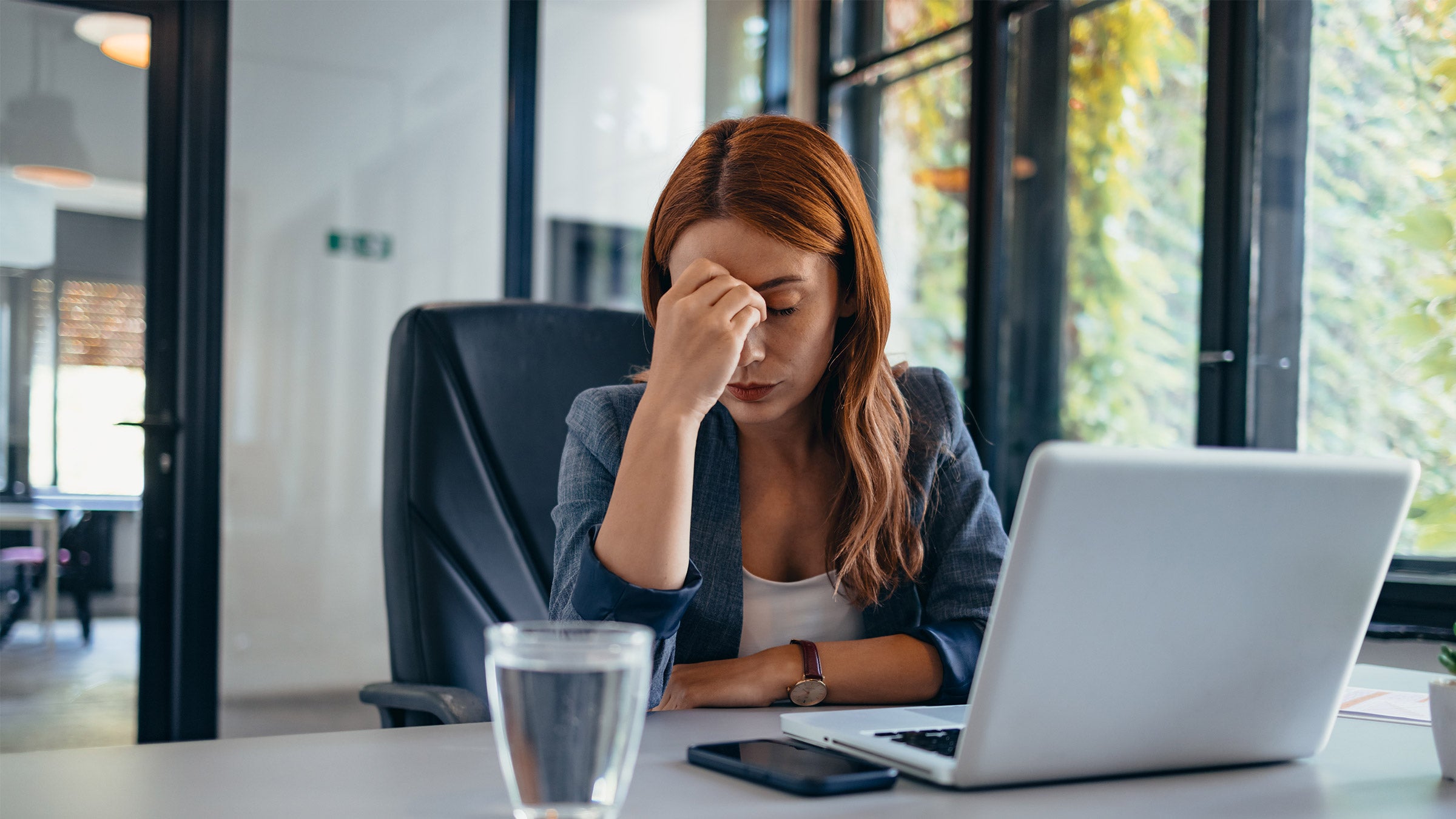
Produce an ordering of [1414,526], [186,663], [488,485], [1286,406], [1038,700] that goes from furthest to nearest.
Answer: [186,663]
[1286,406]
[1414,526]
[488,485]
[1038,700]

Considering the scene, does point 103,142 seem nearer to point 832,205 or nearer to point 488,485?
point 488,485

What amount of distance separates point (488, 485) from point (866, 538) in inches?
17.9

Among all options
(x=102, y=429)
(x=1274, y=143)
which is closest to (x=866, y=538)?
(x=1274, y=143)

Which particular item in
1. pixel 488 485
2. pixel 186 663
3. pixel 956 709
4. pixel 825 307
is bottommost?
pixel 186 663

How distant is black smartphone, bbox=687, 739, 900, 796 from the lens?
64 centimetres

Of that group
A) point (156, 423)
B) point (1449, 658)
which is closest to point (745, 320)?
point (1449, 658)

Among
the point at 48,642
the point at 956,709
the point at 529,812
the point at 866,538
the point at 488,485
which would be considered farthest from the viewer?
the point at 48,642

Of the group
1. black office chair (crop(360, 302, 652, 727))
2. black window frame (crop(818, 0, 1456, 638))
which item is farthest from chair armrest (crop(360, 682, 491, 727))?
black window frame (crop(818, 0, 1456, 638))

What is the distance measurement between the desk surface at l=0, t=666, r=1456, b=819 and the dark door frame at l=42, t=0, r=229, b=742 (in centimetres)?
276

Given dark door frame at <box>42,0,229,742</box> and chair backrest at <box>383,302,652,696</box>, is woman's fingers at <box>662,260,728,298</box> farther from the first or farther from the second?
dark door frame at <box>42,0,229,742</box>

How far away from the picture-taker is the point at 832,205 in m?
1.26

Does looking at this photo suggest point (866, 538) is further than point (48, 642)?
No

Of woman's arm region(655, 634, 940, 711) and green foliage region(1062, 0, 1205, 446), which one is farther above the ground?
green foliage region(1062, 0, 1205, 446)

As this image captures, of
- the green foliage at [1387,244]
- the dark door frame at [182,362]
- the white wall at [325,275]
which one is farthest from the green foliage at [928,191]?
the dark door frame at [182,362]
